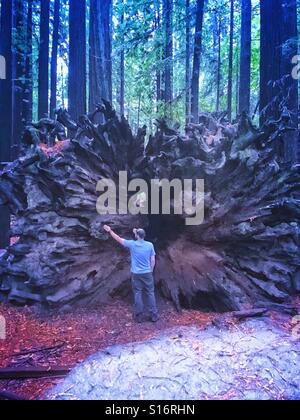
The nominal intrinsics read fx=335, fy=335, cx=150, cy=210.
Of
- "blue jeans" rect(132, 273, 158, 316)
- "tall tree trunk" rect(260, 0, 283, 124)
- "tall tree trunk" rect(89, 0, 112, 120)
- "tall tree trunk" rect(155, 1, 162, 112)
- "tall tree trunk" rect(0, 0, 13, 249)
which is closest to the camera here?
"blue jeans" rect(132, 273, 158, 316)

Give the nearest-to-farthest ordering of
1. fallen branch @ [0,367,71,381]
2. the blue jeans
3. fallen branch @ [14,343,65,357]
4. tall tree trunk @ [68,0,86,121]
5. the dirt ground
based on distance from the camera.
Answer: fallen branch @ [0,367,71,381] → the dirt ground → fallen branch @ [14,343,65,357] → the blue jeans → tall tree trunk @ [68,0,86,121]

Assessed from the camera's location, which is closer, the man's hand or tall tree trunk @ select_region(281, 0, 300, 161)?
the man's hand

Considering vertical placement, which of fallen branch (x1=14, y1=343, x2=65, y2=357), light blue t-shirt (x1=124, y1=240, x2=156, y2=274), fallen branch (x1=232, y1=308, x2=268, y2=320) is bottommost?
fallen branch (x1=14, y1=343, x2=65, y2=357)

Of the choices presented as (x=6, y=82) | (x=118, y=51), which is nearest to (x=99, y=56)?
(x=6, y=82)

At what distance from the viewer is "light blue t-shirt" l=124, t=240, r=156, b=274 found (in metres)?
5.59

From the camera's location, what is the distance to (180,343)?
4695 mm

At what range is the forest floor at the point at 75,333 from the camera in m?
4.29

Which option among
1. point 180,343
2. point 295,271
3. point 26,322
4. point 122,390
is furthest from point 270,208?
point 26,322

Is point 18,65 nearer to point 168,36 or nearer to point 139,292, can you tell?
point 168,36

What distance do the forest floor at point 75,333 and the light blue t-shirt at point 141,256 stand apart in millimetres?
878

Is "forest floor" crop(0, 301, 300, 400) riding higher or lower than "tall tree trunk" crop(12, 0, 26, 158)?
lower

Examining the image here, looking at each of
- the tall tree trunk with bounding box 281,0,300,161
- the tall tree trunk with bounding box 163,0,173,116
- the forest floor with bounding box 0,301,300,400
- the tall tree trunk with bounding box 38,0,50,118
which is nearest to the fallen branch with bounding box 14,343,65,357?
the forest floor with bounding box 0,301,300,400

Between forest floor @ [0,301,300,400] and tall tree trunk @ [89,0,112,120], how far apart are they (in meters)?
6.49

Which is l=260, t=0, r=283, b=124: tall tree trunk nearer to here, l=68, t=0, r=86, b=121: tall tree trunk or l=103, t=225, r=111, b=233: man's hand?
l=103, t=225, r=111, b=233: man's hand
